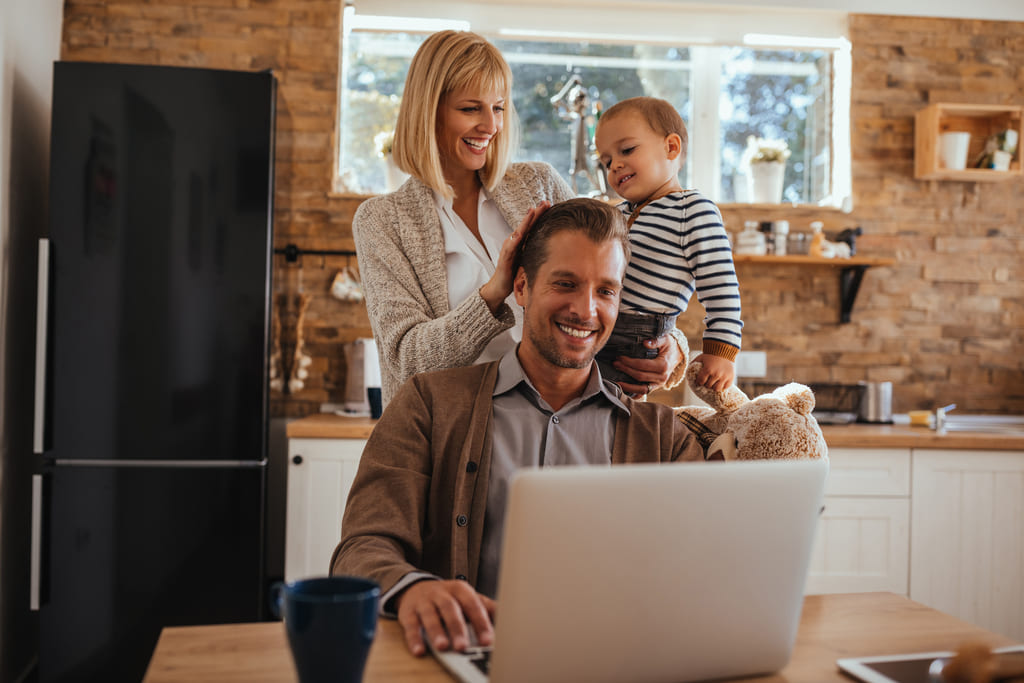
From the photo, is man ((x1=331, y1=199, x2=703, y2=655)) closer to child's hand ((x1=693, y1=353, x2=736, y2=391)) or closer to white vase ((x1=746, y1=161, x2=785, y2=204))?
child's hand ((x1=693, y1=353, x2=736, y2=391))

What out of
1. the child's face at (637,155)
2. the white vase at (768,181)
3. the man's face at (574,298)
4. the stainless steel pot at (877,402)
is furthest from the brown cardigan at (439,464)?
the white vase at (768,181)

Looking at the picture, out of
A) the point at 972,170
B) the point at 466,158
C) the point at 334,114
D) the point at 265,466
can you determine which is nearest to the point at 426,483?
the point at 466,158

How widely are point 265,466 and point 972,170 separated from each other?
2.89 meters

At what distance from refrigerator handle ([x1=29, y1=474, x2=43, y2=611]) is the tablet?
2.44 metres

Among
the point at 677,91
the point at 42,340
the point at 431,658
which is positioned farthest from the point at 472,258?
the point at 677,91

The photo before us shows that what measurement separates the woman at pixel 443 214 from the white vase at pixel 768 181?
197cm

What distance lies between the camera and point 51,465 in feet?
8.46

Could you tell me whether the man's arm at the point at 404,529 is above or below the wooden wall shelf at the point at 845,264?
below

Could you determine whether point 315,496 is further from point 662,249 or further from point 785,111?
point 785,111

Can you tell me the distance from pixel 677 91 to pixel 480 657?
3132 millimetres

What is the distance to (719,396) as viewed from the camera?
A: 155 cm

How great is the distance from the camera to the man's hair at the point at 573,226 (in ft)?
4.47

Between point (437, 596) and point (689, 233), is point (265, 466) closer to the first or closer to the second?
point (689, 233)

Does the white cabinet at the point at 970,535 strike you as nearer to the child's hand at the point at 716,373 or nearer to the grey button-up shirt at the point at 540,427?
the child's hand at the point at 716,373
